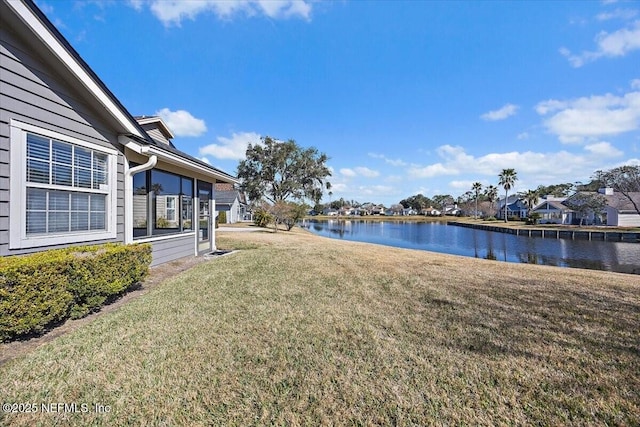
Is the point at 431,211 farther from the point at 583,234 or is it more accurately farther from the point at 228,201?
the point at 228,201

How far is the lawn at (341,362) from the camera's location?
2.14 metres

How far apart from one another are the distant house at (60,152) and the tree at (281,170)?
29.3m

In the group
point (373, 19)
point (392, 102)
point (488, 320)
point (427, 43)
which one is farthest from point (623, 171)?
point (488, 320)

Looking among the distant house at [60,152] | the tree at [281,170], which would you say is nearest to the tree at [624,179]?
the tree at [281,170]

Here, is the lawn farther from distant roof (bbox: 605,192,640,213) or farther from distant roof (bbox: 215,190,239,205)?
distant roof (bbox: 605,192,640,213)

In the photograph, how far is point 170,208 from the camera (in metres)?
7.88

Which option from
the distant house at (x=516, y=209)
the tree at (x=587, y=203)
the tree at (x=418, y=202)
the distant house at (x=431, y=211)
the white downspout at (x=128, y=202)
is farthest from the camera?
the tree at (x=418, y=202)

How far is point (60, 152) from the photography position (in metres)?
4.50

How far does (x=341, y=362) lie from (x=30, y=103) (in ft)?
17.5

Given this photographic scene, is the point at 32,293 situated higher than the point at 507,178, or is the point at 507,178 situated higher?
the point at 507,178

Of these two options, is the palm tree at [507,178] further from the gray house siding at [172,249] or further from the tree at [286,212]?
the gray house siding at [172,249]

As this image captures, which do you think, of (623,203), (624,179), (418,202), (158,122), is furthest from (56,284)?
(418,202)

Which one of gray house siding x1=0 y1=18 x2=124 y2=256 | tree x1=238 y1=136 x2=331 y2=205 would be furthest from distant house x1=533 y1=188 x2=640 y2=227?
gray house siding x1=0 y1=18 x2=124 y2=256

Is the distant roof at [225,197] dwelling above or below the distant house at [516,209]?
above
